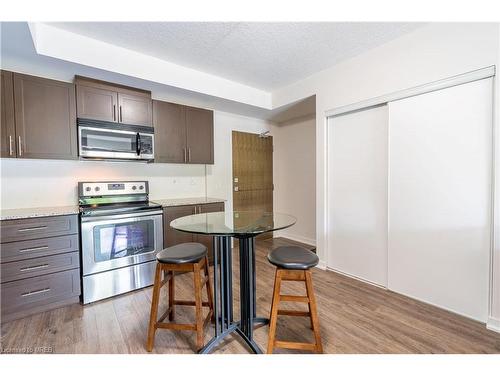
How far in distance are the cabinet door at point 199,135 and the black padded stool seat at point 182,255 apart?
68.2 inches

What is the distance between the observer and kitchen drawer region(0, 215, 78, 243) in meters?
1.87

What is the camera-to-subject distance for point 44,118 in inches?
86.0

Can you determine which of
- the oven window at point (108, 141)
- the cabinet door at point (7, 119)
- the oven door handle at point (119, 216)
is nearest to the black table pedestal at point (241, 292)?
the oven door handle at point (119, 216)

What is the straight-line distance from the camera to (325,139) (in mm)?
2969

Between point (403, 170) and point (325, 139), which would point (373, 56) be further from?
point (403, 170)

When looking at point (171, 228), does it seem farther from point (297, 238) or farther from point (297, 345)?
point (297, 238)

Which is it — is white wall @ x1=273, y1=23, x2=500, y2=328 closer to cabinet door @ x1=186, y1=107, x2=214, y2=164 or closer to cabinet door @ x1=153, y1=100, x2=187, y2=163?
cabinet door @ x1=186, y1=107, x2=214, y2=164

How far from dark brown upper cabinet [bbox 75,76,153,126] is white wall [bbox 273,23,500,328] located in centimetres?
207

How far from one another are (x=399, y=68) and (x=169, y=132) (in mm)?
2706

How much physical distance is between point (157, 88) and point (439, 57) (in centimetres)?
294

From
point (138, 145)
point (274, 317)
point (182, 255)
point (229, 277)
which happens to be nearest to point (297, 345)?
point (274, 317)

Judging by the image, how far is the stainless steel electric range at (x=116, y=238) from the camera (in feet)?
7.21

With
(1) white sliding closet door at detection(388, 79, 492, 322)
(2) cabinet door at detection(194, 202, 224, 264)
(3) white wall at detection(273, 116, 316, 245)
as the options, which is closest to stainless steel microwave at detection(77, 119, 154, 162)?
(2) cabinet door at detection(194, 202, 224, 264)

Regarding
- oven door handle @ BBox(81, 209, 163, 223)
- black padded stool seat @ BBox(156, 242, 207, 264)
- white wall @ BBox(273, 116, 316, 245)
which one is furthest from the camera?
white wall @ BBox(273, 116, 316, 245)
